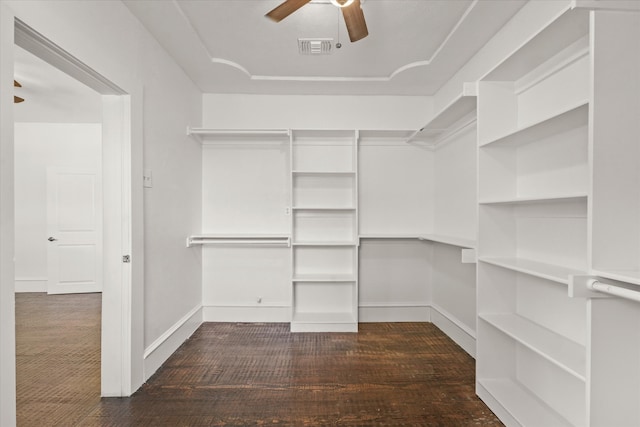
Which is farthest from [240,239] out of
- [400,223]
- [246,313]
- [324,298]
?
[400,223]

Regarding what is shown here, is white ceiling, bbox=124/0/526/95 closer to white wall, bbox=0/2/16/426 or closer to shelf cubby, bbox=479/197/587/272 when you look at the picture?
white wall, bbox=0/2/16/426

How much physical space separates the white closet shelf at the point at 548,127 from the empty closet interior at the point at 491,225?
1 cm

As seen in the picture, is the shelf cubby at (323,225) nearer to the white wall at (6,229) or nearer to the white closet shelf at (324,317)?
the white closet shelf at (324,317)

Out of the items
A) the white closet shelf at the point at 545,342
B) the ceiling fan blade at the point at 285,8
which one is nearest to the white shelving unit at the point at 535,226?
the white closet shelf at the point at 545,342

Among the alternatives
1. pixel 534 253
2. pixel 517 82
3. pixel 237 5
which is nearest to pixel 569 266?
pixel 534 253

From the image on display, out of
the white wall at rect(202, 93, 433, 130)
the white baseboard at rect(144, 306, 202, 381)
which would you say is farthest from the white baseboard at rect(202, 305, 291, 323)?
the white wall at rect(202, 93, 433, 130)

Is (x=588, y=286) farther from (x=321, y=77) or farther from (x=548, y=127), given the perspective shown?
(x=321, y=77)

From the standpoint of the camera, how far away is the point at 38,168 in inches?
204

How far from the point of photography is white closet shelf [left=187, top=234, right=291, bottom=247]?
3.39m

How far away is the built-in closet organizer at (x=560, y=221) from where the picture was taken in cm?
129

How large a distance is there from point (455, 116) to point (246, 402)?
9.29 ft

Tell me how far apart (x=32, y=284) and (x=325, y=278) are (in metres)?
4.89

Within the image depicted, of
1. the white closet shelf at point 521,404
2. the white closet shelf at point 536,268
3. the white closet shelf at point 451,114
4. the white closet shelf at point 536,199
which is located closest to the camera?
the white closet shelf at point 536,199

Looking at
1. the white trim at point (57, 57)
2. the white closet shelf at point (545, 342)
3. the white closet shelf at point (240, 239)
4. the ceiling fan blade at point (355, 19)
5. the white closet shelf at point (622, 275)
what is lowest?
the white closet shelf at point (545, 342)
